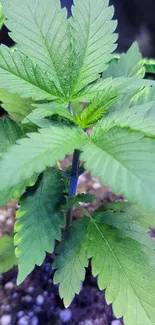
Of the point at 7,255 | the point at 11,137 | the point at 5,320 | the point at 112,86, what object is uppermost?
the point at 112,86

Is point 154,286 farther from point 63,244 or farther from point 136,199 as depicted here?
point 136,199

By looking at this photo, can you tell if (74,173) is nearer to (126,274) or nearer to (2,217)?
(126,274)

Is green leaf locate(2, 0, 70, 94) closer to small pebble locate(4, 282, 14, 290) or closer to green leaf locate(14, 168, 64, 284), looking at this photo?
green leaf locate(14, 168, 64, 284)

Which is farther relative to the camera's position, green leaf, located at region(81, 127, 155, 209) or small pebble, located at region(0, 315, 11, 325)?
small pebble, located at region(0, 315, 11, 325)

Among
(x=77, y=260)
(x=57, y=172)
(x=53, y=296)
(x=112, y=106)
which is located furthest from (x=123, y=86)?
(x=53, y=296)

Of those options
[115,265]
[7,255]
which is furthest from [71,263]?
[7,255]

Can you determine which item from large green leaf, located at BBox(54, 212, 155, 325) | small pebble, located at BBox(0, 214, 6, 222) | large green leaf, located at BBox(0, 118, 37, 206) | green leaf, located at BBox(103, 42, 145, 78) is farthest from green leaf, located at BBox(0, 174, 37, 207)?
small pebble, located at BBox(0, 214, 6, 222)
